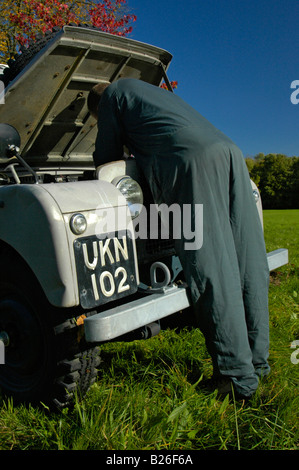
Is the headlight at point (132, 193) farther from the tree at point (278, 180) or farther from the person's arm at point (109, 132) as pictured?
the tree at point (278, 180)

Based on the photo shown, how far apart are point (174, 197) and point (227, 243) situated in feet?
1.27

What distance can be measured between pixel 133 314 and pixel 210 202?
74 cm

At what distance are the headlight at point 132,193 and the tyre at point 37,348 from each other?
0.65m

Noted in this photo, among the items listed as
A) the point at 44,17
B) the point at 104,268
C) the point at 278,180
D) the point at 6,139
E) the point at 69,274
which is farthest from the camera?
the point at 278,180

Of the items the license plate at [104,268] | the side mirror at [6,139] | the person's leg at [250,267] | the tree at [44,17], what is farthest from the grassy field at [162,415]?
the tree at [44,17]

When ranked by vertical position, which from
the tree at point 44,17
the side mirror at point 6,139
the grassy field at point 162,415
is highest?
the tree at point 44,17

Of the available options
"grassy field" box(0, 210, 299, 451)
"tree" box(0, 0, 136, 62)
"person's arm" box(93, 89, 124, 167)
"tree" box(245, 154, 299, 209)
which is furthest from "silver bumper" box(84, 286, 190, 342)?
"tree" box(245, 154, 299, 209)

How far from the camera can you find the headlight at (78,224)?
1918 millimetres

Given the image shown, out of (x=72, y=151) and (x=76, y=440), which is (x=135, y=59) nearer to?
(x=72, y=151)

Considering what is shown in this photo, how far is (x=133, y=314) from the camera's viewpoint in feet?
6.47

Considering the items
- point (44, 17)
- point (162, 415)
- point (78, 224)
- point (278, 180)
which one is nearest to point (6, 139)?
point (78, 224)

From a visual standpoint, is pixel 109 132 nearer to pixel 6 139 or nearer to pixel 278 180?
pixel 6 139

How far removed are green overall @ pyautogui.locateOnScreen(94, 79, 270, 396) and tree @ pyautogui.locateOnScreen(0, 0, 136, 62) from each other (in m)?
9.80
